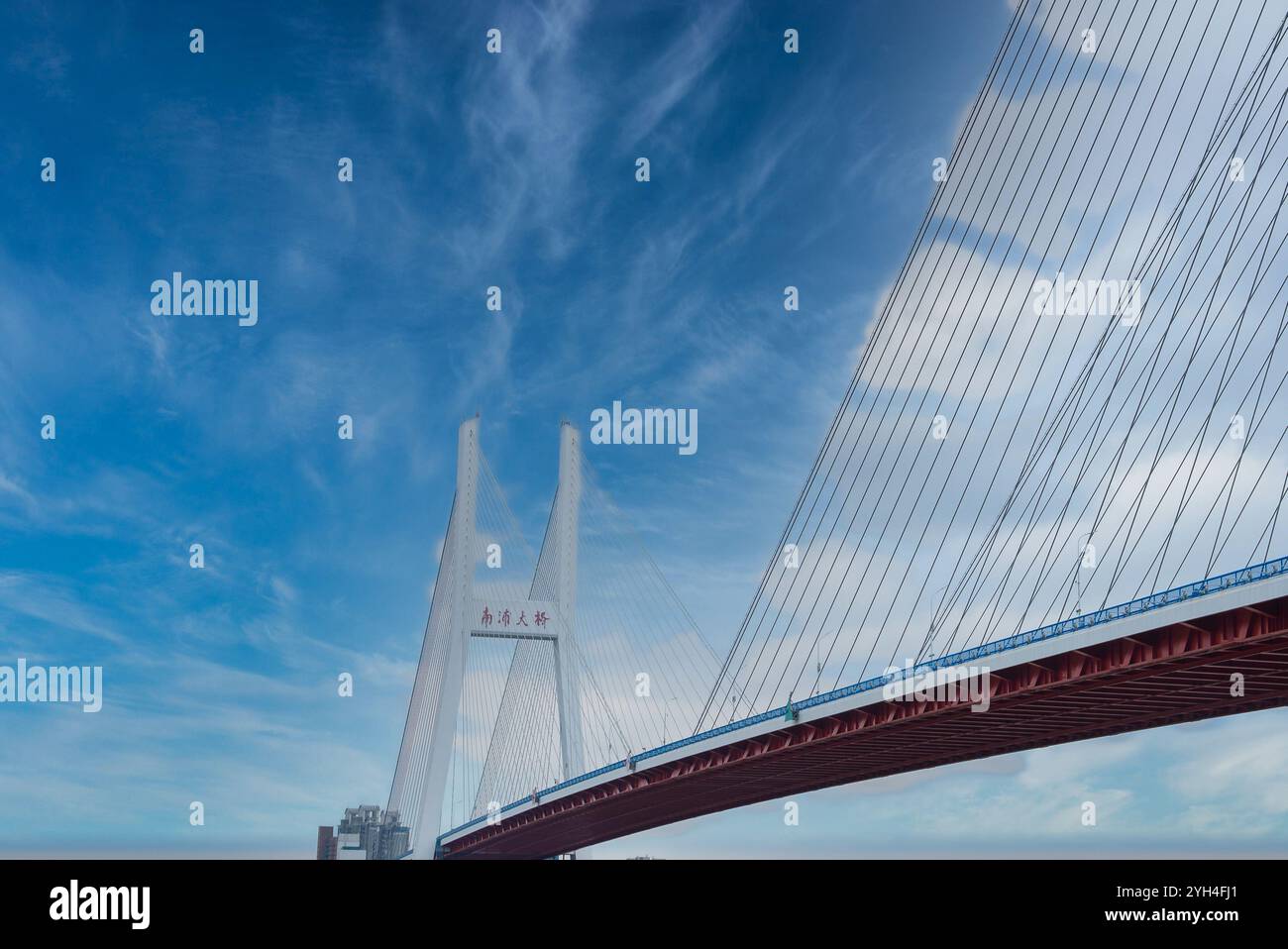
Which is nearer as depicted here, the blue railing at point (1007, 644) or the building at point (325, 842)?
the blue railing at point (1007, 644)

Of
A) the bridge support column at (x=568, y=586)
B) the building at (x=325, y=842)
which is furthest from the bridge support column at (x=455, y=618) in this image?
the building at (x=325, y=842)

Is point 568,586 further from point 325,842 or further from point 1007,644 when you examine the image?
point 325,842

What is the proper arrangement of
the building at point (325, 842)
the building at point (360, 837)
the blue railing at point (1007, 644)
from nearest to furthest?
the blue railing at point (1007, 644) < the building at point (360, 837) < the building at point (325, 842)

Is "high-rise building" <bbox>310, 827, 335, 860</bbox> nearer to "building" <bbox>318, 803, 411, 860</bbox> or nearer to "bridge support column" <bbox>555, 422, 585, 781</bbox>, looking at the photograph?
"building" <bbox>318, 803, 411, 860</bbox>

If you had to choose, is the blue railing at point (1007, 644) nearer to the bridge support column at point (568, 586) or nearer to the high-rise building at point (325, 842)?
the bridge support column at point (568, 586)

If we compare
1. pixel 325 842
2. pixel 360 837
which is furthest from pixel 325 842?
pixel 360 837
